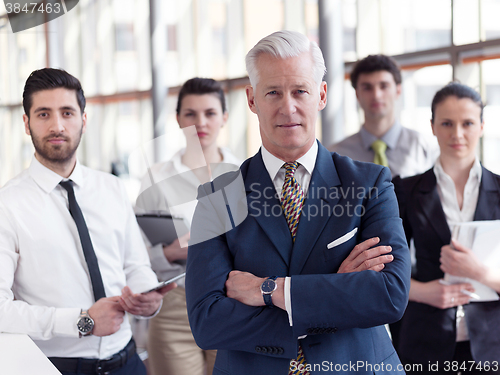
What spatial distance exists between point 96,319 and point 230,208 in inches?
30.7

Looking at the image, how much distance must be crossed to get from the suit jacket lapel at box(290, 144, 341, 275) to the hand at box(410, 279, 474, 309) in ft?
3.20

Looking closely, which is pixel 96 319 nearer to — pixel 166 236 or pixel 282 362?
pixel 166 236

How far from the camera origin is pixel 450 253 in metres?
2.06

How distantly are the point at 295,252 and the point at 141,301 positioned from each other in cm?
82

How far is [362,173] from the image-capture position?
152 centimetres

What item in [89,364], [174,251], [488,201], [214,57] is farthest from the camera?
[214,57]

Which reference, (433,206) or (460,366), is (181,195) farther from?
(460,366)

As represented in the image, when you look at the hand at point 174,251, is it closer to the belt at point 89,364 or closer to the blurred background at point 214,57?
the blurred background at point 214,57

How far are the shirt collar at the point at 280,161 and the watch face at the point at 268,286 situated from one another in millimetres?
346

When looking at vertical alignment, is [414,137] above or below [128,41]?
Result: below

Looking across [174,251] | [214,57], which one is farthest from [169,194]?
[214,57]

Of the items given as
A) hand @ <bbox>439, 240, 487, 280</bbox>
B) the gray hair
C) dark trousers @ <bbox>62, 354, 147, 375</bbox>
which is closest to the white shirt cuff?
dark trousers @ <bbox>62, 354, 147, 375</bbox>

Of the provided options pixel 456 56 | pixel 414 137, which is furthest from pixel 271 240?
pixel 456 56

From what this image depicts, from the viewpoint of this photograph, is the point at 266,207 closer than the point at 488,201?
Yes
